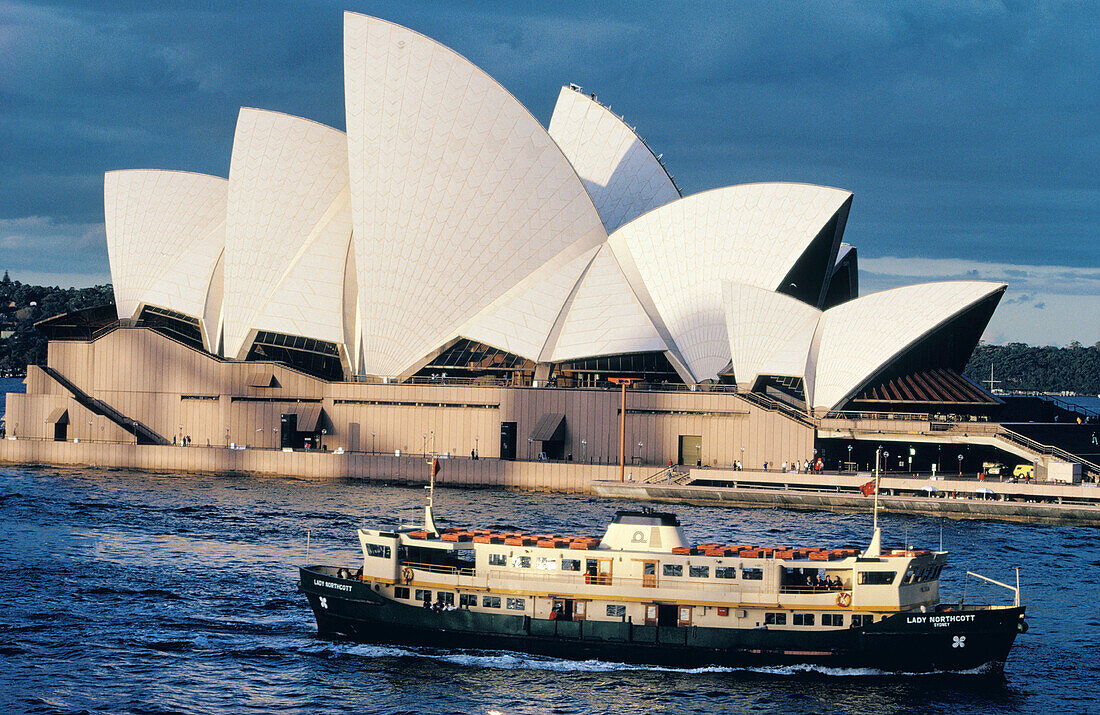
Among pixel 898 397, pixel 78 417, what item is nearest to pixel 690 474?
pixel 898 397

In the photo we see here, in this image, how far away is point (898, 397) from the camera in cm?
7350

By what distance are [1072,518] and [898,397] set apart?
45.3 ft

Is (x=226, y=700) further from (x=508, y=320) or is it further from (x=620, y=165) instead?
(x=620, y=165)

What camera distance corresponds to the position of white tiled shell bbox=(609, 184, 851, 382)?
78125mm

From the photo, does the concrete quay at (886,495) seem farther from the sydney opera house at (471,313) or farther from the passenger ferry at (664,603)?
the passenger ferry at (664,603)

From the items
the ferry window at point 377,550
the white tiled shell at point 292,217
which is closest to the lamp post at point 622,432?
the white tiled shell at point 292,217

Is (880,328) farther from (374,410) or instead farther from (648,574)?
(648,574)

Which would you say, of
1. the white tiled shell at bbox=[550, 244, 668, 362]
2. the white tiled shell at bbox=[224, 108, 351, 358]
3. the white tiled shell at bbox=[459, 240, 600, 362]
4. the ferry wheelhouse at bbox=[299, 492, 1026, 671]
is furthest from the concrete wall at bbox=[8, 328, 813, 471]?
the ferry wheelhouse at bbox=[299, 492, 1026, 671]

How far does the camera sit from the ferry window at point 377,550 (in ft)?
126

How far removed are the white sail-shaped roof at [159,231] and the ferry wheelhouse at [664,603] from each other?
5715 cm

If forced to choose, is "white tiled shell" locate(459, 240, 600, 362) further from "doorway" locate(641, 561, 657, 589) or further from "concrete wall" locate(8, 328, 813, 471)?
"doorway" locate(641, 561, 657, 589)

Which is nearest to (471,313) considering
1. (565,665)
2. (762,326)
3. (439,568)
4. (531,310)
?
(531,310)

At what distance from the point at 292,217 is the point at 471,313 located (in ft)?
48.0

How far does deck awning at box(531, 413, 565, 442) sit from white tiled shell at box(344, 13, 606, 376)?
31.6 ft
